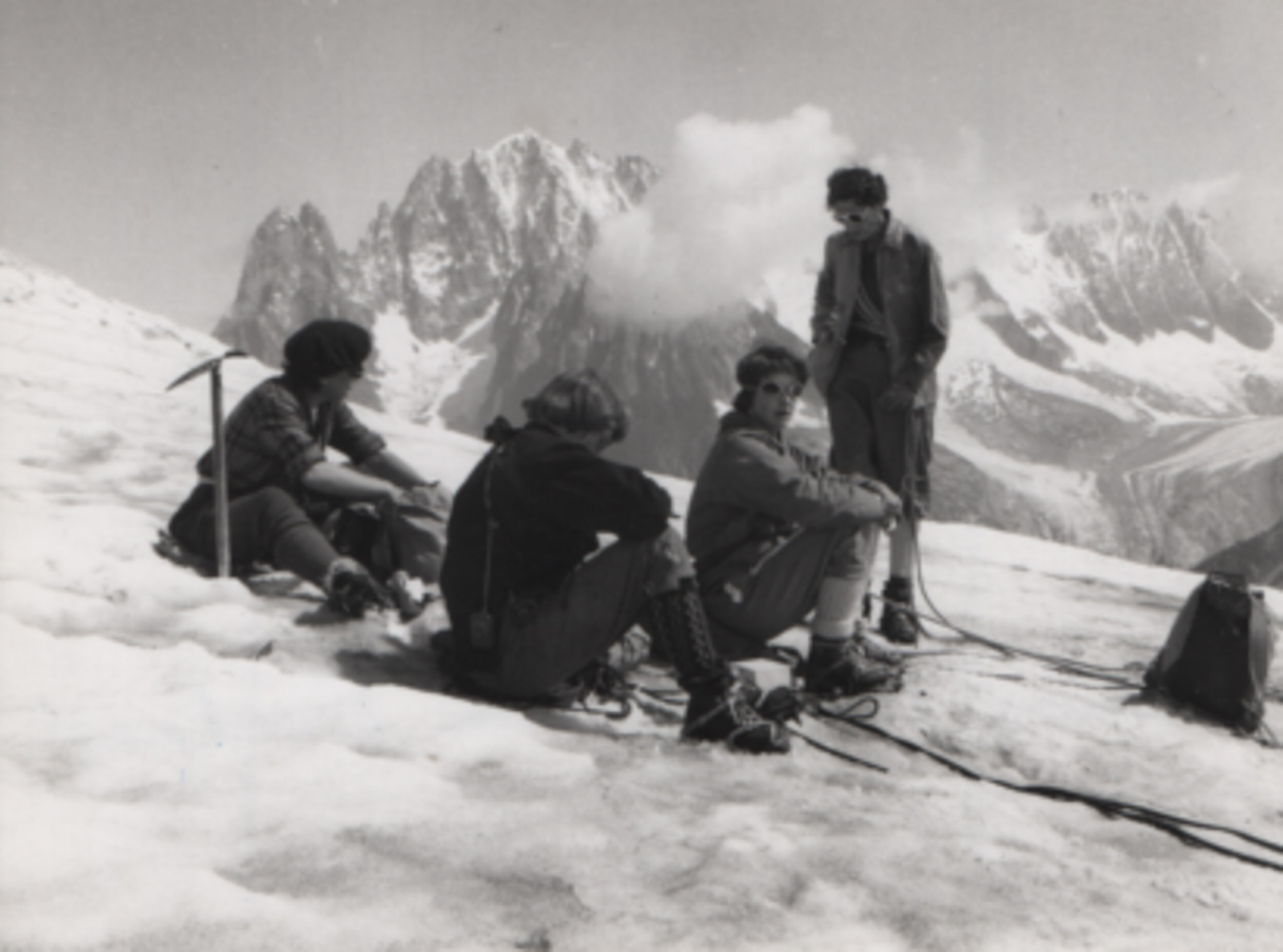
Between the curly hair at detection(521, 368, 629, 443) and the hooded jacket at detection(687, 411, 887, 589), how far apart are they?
2.51ft

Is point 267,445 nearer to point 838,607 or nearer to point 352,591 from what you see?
point 352,591

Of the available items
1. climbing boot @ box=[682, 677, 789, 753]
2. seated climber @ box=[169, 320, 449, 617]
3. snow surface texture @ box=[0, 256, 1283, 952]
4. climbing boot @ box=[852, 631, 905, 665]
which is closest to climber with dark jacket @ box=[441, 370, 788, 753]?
climbing boot @ box=[682, 677, 789, 753]

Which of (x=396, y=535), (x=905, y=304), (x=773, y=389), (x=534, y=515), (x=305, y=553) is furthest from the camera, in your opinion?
(x=905, y=304)

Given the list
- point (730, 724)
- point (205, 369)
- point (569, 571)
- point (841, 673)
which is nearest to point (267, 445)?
point (205, 369)

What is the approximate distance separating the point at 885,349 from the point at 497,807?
4.22 metres

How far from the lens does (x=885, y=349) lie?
6.43 metres

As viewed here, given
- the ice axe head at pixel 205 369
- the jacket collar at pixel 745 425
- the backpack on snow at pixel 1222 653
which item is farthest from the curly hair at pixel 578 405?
the backpack on snow at pixel 1222 653

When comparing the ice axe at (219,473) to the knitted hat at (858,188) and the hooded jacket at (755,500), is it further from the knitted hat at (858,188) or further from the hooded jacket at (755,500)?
the knitted hat at (858,188)

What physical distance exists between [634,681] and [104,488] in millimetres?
4776

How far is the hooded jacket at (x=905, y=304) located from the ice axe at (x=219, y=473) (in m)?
3.30

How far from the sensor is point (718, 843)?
297cm

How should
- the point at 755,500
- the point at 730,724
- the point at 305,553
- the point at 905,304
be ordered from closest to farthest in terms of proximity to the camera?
the point at 730,724, the point at 755,500, the point at 305,553, the point at 905,304

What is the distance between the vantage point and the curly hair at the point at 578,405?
4.06 meters

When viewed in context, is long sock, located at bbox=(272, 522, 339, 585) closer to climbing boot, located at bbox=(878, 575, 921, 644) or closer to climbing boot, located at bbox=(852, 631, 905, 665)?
climbing boot, located at bbox=(852, 631, 905, 665)
